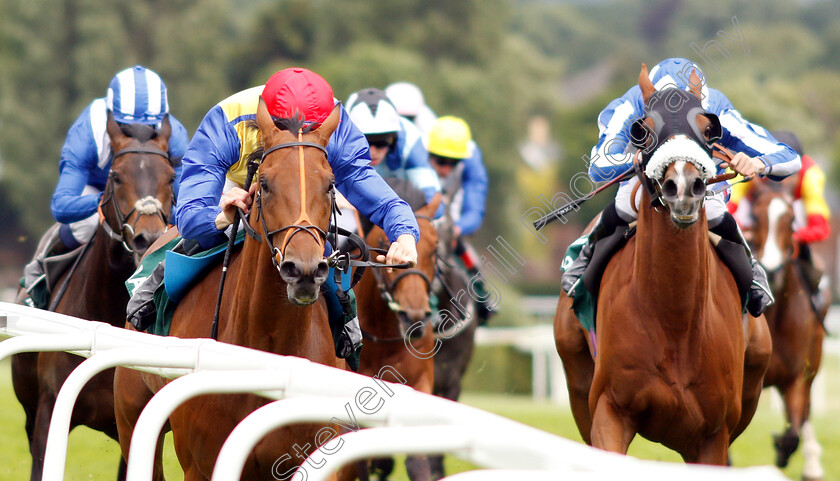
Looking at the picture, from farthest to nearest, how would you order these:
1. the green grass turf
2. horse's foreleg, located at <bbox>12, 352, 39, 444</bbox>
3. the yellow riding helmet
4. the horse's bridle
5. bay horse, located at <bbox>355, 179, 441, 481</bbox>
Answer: the yellow riding helmet → the green grass turf → bay horse, located at <bbox>355, 179, 441, 481</bbox> → horse's foreleg, located at <bbox>12, 352, 39, 444</bbox> → the horse's bridle

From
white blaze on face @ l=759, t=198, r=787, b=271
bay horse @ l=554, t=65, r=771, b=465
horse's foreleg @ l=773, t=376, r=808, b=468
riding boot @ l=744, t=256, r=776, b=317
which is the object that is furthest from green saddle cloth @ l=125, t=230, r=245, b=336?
white blaze on face @ l=759, t=198, r=787, b=271

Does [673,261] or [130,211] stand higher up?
[130,211]

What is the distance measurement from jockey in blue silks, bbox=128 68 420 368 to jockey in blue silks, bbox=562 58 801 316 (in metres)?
1.19

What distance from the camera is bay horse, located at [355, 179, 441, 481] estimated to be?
5.67 meters

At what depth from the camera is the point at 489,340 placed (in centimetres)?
1723

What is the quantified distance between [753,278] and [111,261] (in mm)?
3009

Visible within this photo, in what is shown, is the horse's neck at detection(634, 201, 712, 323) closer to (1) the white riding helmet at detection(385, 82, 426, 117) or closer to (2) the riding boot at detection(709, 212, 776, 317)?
(2) the riding boot at detection(709, 212, 776, 317)

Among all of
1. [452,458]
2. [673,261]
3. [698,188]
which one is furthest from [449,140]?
[698,188]

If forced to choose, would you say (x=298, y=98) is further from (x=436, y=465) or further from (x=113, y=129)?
(x=436, y=465)

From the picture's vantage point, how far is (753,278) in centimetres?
468

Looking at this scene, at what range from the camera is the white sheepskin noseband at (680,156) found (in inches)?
149

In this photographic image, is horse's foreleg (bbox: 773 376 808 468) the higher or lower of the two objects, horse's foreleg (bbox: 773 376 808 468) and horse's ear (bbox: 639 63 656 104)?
the lower

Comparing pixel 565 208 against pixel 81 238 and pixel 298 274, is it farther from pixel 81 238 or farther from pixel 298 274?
pixel 81 238

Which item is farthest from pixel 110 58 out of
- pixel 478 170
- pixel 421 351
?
pixel 421 351
